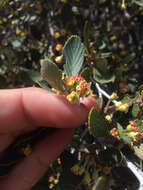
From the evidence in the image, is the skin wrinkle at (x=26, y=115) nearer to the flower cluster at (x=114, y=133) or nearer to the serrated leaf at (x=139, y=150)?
the flower cluster at (x=114, y=133)

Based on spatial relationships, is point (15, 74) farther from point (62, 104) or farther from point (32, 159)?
point (62, 104)

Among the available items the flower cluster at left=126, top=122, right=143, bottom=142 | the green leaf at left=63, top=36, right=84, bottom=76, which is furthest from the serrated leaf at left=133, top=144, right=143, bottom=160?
the green leaf at left=63, top=36, right=84, bottom=76

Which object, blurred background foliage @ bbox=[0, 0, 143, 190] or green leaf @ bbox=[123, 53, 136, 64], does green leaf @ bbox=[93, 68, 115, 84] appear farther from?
green leaf @ bbox=[123, 53, 136, 64]

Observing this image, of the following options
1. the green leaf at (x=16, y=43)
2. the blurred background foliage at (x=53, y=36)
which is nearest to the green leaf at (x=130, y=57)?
the blurred background foliage at (x=53, y=36)

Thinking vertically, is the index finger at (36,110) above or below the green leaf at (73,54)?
below

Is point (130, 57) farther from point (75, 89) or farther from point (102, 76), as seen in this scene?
point (75, 89)
